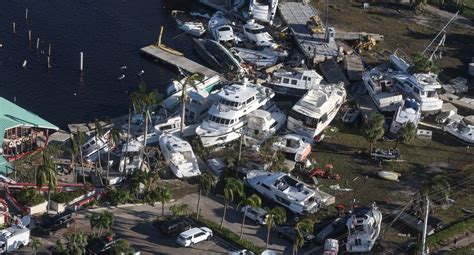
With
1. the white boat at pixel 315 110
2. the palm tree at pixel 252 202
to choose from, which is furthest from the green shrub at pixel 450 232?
the white boat at pixel 315 110

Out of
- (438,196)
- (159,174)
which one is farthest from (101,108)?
(438,196)

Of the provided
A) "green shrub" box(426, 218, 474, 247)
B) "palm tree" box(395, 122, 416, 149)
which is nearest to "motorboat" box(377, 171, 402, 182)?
"palm tree" box(395, 122, 416, 149)

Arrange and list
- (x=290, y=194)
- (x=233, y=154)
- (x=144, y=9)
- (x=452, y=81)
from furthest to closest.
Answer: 1. (x=144, y=9)
2. (x=452, y=81)
3. (x=233, y=154)
4. (x=290, y=194)

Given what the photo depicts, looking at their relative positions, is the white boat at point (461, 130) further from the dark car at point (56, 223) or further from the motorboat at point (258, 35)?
the dark car at point (56, 223)

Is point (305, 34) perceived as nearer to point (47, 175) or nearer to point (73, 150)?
point (73, 150)

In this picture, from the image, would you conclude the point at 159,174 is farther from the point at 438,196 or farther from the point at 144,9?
the point at 144,9

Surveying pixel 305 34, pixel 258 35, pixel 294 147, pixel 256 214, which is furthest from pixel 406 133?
pixel 258 35
